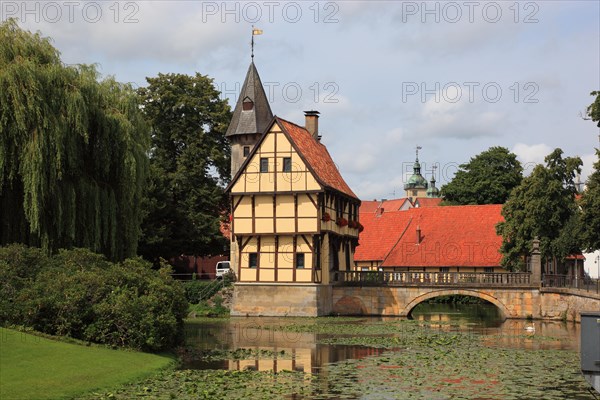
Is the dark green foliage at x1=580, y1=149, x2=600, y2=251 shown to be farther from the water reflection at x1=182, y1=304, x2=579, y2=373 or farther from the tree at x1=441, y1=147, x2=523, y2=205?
the tree at x1=441, y1=147, x2=523, y2=205

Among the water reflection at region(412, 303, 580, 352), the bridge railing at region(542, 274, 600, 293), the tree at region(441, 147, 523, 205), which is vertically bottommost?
the water reflection at region(412, 303, 580, 352)

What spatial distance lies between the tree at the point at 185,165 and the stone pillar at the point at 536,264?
18470mm

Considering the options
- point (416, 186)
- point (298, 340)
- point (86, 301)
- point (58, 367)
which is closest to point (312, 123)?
point (298, 340)

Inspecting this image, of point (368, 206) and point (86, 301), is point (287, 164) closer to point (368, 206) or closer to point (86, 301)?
point (86, 301)

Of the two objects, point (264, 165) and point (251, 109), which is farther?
point (251, 109)

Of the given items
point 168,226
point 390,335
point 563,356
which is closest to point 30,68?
point 390,335

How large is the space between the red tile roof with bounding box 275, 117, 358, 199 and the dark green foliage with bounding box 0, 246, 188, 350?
20362mm

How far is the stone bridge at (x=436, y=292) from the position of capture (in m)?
44.2

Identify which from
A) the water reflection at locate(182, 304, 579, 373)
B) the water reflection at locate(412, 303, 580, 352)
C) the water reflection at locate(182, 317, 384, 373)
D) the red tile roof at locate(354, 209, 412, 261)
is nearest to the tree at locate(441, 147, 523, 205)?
the red tile roof at locate(354, 209, 412, 261)

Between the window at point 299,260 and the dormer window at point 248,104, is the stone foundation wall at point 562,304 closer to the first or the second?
the window at point 299,260

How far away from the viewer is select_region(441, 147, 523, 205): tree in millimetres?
67750

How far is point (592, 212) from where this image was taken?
37094mm

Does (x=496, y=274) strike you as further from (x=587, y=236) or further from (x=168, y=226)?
(x=168, y=226)

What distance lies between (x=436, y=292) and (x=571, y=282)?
709 cm
